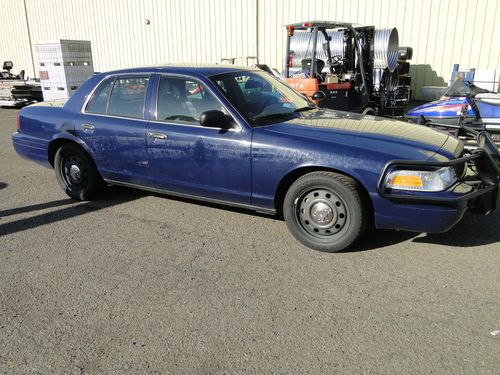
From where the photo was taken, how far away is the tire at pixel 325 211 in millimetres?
3605

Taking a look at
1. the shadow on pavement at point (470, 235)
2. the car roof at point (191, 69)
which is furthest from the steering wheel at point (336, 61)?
the shadow on pavement at point (470, 235)

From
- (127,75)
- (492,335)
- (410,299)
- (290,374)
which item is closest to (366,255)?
(410,299)

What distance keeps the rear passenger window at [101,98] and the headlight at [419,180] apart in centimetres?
322

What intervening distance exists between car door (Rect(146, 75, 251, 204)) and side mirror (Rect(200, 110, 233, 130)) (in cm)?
6

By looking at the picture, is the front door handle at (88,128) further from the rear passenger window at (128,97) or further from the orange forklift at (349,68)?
the orange forklift at (349,68)

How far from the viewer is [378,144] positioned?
3602 mm

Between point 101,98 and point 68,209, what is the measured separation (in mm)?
1341

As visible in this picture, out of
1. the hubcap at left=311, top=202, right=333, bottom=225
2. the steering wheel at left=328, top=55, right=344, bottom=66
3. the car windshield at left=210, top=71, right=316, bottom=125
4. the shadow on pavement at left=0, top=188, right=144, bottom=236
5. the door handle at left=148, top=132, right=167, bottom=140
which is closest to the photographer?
the hubcap at left=311, top=202, right=333, bottom=225

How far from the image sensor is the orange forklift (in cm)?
877

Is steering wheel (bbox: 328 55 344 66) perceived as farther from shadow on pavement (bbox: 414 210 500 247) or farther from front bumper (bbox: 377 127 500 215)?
shadow on pavement (bbox: 414 210 500 247)

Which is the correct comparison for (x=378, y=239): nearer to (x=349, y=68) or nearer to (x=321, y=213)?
(x=321, y=213)

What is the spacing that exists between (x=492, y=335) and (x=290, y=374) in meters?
1.31

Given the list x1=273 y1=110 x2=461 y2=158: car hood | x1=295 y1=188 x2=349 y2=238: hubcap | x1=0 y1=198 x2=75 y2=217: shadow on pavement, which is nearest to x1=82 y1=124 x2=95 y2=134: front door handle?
x1=0 y1=198 x2=75 y2=217: shadow on pavement

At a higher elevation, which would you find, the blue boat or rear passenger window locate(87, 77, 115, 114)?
rear passenger window locate(87, 77, 115, 114)
